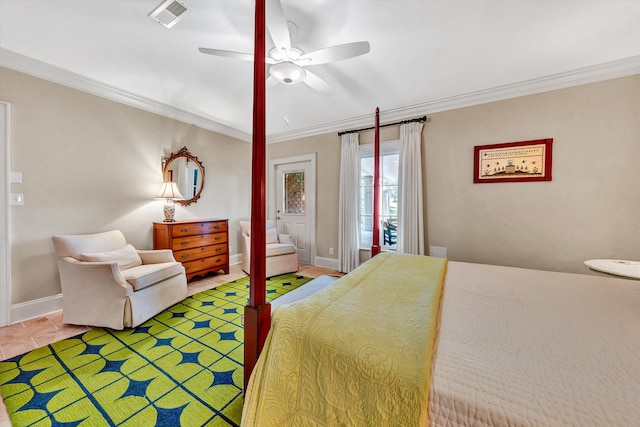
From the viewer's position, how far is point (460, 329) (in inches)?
39.2

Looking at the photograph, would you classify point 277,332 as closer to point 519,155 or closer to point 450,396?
point 450,396

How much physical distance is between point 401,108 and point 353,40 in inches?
66.3

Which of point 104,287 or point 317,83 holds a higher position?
point 317,83

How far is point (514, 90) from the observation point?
287 cm

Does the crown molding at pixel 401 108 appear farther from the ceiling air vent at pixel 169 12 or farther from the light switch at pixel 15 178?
the ceiling air vent at pixel 169 12

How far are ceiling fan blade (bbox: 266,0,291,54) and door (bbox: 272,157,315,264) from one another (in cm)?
265

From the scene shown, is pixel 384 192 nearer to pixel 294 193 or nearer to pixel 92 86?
pixel 294 193

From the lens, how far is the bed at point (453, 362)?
64 cm

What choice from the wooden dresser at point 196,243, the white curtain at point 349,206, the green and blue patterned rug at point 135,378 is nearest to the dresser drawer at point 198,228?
the wooden dresser at point 196,243

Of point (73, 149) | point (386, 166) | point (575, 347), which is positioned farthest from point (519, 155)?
point (73, 149)

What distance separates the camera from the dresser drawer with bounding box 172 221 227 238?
10.7 feet

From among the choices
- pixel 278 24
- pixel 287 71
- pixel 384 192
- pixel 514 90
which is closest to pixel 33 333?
pixel 287 71

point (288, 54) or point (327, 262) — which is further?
point (327, 262)

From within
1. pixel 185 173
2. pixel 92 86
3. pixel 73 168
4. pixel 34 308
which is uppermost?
pixel 92 86
